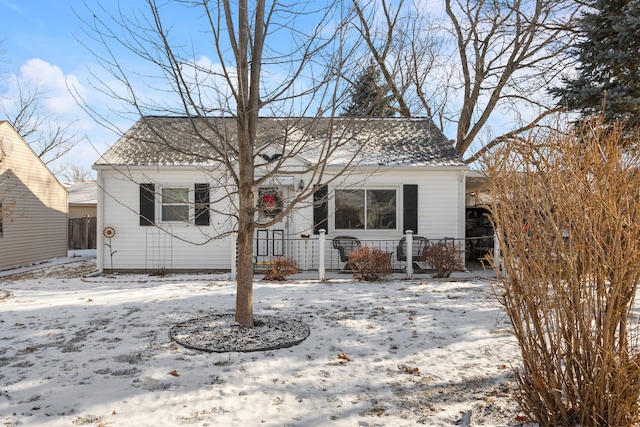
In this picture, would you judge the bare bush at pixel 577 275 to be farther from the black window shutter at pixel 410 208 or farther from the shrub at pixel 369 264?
the black window shutter at pixel 410 208

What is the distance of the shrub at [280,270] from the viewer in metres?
9.17

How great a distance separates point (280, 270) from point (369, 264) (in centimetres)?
201

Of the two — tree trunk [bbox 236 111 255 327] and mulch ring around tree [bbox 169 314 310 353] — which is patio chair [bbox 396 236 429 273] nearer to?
mulch ring around tree [bbox 169 314 310 353]

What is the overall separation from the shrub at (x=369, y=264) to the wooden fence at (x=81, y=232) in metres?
16.6

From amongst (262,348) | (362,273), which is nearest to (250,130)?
(262,348)

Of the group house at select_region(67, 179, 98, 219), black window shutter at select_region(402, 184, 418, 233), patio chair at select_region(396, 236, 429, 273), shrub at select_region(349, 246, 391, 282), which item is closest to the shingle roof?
black window shutter at select_region(402, 184, 418, 233)

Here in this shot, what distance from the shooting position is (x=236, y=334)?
16.1ft

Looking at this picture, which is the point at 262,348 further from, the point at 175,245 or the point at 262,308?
the point at 175,245

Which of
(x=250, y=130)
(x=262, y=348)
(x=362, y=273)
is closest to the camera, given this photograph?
(x=262, y=348)

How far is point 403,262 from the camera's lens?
426 inches

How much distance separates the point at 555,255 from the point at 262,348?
3.11m

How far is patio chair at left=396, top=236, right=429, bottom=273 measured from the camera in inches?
396

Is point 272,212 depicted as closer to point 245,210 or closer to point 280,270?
point 280,270

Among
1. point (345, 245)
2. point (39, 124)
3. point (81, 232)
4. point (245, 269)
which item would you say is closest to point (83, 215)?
point (81, 232)
